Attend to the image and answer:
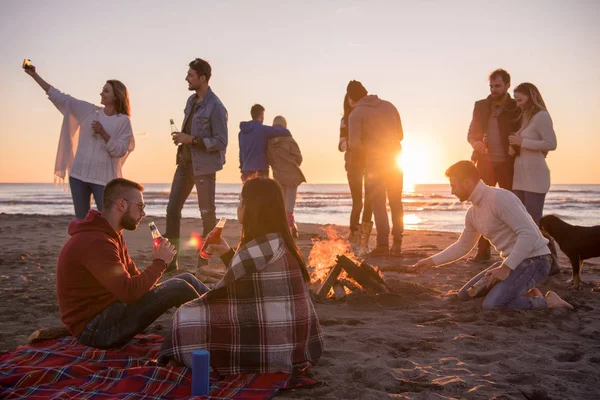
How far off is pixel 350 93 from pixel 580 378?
236 inches

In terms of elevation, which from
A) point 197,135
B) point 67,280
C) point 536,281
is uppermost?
point 197,135

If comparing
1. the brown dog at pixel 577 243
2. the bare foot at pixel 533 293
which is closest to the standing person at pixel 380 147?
the brown dog at pixel 577 243

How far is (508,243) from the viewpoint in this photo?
204 inches

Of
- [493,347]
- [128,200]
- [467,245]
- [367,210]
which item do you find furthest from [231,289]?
[367,210]

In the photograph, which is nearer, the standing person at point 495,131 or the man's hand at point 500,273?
the man's hand at point 500,273

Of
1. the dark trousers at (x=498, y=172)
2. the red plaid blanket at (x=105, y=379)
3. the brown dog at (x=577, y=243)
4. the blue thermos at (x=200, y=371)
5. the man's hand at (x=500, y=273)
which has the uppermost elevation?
the dark trousers at (x=498, y=172)

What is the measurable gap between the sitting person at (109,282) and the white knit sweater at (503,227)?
10.3 ft

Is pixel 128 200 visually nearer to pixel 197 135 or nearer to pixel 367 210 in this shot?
pixel 197 135

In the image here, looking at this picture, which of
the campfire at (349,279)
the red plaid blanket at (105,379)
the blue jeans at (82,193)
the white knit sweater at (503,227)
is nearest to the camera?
the red plaid blanket at (105,379)

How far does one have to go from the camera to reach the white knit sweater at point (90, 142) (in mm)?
5750

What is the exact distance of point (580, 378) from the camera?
326cm

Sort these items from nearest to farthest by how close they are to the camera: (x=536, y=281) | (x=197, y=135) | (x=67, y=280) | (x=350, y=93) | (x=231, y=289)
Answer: (x=231, y=289) → (x=67, y=280) → (x=536, y=281) → (x=197, y=135) → (x=350, y=93)

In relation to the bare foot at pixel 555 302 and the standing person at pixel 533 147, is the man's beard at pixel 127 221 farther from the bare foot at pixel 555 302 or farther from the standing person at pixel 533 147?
the standing person at pixel 533 147

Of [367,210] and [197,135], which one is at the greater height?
[197,135]
